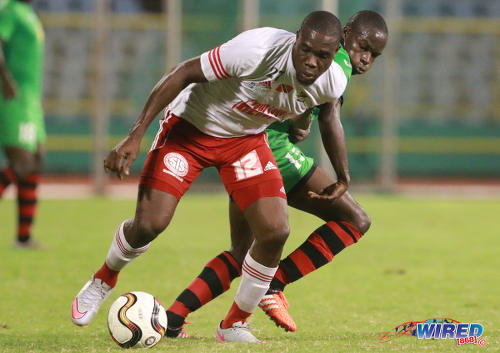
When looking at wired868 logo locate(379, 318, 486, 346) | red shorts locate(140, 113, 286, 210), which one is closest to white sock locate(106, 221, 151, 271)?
red shorts locate(140, 113, 286, 210)

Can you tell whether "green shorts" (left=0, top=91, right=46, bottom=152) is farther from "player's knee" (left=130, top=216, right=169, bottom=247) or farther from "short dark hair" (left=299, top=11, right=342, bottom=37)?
"short dark hair" (left=299, top=11, right=342, bottom=37)

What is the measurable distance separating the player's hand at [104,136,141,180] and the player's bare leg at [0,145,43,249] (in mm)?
3894

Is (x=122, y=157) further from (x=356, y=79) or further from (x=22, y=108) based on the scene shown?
(x=356, y=79)

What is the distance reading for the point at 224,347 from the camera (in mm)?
4086

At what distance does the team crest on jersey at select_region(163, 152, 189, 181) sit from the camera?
429cm

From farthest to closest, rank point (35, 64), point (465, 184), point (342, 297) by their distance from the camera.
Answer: point (465, 184)
point (35, 64)
point (342, 297)

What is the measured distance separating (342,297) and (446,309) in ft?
2.41

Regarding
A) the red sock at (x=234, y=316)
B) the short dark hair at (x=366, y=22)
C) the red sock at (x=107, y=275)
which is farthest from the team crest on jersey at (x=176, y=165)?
the short dark hair at (x=366, y=22)

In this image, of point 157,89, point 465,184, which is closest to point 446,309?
point 157,89

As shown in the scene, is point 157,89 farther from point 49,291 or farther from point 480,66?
point 480,66

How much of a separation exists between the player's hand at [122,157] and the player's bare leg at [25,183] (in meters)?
3.89

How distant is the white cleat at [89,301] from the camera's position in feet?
14.2

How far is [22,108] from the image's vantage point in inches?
Result: 307

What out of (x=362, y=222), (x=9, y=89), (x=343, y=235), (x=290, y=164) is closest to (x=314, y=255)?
(x=343, y=235)
